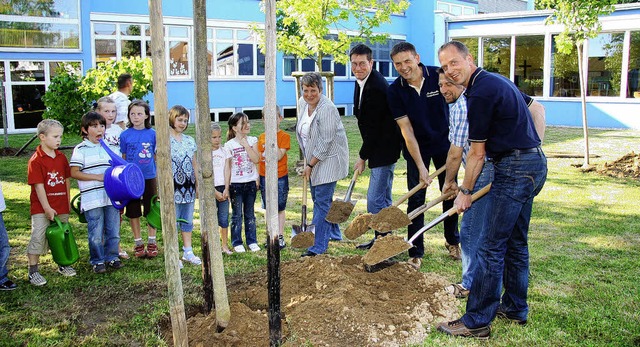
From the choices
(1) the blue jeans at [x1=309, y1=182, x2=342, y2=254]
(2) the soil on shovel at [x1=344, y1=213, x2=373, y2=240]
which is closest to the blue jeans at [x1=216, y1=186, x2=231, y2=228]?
(1) the blue jeans at [x1=309, y1=182, x2=342, y2=254]

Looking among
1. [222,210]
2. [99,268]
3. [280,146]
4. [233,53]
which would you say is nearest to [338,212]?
[280,146]

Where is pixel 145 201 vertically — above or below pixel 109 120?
below

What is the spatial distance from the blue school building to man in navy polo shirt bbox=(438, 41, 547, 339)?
13.7m

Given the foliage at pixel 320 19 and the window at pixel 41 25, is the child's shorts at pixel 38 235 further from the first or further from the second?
the window at pixel 41 25

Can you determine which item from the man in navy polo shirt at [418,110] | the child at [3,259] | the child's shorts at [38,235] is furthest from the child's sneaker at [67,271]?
→ the man in navy polo shirt at [418,110]

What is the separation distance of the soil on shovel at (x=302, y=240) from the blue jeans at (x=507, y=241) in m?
2.21

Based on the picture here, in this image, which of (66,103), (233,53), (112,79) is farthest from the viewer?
(233,53)

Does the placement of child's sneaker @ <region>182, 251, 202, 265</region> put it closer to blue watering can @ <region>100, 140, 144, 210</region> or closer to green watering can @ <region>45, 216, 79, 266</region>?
blue watering can @ <region>100, 140, 144, 210</region>

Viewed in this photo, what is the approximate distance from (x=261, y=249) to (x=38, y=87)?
14.6m

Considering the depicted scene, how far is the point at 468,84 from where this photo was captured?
389 cm

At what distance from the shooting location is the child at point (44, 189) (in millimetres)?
5020

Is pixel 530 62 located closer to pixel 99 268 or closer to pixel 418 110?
pixel 418 110

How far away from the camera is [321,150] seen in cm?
579

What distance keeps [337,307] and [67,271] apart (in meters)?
2.72
